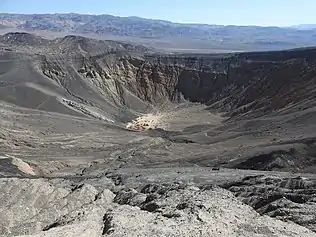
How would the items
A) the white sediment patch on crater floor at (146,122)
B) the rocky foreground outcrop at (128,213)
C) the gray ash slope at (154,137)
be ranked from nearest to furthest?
the rocky foreground outcrop at (128,213) < the gray ash slope at (154,137) < the white sediment patch on crater floor at (146,122)

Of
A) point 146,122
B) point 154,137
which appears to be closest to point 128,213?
point 154,137

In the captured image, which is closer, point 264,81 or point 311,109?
point 311,109

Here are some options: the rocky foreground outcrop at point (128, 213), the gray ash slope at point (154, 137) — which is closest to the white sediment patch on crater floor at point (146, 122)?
the gray ash slope at point (154, 137)

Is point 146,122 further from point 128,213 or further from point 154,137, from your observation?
point 128,213

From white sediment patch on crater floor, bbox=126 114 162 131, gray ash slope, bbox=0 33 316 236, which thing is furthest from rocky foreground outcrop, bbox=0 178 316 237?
white sediment patch on crater floor, bbox=126 114 162 131

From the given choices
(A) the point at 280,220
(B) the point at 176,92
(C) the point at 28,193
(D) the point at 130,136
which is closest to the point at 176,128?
(D) the point at 130,136

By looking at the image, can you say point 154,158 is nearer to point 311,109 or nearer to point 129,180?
point 129,180

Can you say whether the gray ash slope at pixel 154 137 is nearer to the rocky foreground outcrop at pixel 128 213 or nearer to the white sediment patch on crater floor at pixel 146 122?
the rocky foreground outcrop at pixel 128 213
